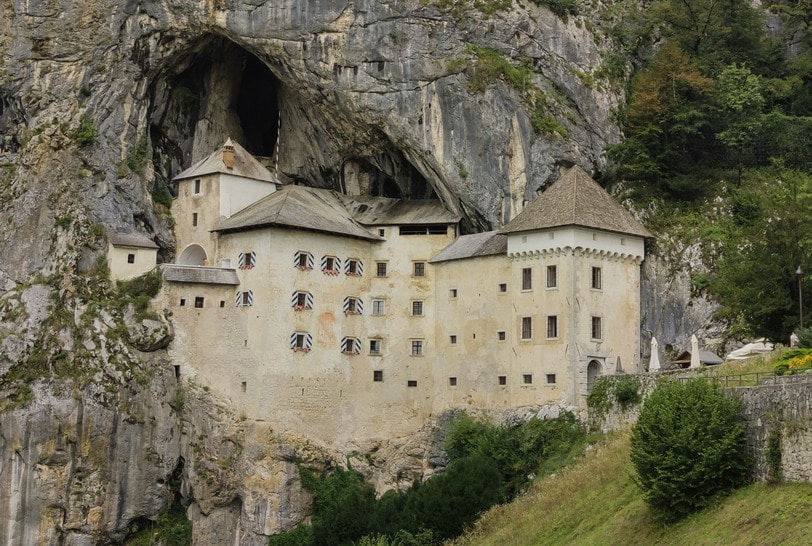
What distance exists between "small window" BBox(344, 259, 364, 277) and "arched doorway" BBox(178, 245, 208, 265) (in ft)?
26.2

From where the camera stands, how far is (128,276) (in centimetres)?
6975

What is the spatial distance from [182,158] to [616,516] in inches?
1580

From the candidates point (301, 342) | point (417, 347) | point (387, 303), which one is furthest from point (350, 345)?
point (417, 347)

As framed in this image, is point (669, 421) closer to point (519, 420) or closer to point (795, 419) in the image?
point (795, 419)

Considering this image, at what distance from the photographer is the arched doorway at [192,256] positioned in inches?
2862

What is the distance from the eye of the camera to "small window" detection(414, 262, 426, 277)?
71125 mm

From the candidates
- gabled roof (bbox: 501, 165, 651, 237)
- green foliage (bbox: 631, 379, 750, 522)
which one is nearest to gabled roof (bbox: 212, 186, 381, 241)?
gabled roof (bbox: 501, 165, 651, 237)

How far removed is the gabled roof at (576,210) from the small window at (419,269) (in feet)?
19.8

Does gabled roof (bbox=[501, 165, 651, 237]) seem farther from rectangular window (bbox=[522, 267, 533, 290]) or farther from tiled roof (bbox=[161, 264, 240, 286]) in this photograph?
tiled roof (bbox=[161, 264, 240, 286])

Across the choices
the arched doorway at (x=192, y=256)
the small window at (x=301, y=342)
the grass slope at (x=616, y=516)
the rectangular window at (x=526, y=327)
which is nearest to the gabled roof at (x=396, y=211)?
the small window at (x=301, y=342)

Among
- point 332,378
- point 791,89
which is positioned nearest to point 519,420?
point 332,378

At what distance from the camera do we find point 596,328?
212 ft

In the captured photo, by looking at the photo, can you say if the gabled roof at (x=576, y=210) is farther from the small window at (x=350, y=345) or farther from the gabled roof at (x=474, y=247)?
the small window at (x=350, y=345)

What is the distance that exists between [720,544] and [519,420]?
2557 centimetres
